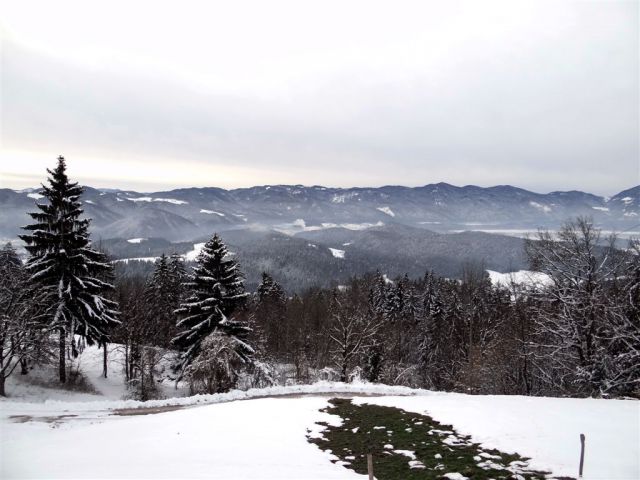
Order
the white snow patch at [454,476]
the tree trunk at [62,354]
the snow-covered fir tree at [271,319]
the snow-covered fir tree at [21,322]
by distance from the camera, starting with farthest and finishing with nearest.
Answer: the snow-covered fir tree at [271,319] < the tree trunk at [62,354] < the snow-covered fir tree at [21,322] < the white snow patch at [454,476]

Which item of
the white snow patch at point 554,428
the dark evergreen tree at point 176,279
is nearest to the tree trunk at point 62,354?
the dark evergreen tree at point 176,279

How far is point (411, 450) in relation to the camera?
1177 centimetres

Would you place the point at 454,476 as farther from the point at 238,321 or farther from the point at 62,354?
the point at 62,354

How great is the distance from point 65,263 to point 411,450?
24.9m

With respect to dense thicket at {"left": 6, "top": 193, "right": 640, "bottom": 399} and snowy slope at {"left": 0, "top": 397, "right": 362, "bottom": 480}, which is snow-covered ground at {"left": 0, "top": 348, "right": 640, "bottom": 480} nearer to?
snowy slope at {"left": 0, "top": 397, "right": 362, "bottom": 480}

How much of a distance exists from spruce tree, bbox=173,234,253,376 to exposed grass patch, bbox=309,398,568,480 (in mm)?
13879

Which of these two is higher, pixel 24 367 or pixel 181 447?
pixel 181 447

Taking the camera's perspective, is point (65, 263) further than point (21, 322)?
Yes

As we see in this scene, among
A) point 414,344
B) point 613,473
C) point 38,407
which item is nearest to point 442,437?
point 613,473

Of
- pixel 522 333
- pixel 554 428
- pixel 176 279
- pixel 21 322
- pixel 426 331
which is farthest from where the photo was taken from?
A: pixel 426 331

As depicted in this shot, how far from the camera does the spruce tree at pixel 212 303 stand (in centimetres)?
2789

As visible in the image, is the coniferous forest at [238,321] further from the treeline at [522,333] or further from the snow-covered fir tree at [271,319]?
the snow-covered fir tree at [271,319]

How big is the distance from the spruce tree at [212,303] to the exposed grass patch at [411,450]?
13.9 m

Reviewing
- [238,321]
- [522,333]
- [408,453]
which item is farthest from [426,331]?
[408,453]
